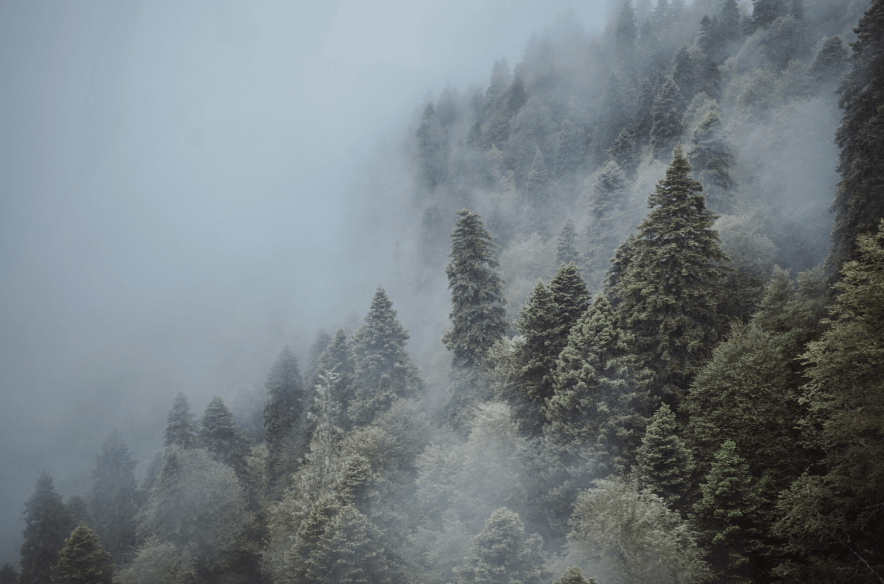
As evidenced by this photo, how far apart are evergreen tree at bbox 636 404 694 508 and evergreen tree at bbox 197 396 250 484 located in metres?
50.7

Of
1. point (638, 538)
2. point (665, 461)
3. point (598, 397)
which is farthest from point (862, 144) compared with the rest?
point (638, 538)

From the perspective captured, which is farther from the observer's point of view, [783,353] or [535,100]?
[535,100]

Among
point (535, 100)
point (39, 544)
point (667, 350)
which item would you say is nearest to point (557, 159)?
point (535, 100)

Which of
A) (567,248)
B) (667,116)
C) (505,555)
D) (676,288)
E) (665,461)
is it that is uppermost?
(667,116)

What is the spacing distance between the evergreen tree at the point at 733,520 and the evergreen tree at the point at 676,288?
6.30 meters

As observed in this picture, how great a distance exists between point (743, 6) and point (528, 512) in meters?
101

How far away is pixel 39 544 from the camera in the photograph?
5588cm

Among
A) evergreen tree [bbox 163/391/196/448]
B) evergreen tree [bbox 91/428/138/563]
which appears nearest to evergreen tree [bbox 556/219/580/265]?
evergreen tree [bbox 163/391/196/448]

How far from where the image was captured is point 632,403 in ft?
80.4

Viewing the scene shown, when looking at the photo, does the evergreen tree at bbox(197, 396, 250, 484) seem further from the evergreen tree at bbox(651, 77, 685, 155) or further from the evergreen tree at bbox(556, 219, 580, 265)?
the evergreen tree at bbox(651, 77, 685, 155)

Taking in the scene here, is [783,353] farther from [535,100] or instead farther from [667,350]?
[535,100]

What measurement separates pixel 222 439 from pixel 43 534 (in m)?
25.2

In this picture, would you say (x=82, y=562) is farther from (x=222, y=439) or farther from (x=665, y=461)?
(x=665, y=461)

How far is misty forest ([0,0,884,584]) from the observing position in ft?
59.9
